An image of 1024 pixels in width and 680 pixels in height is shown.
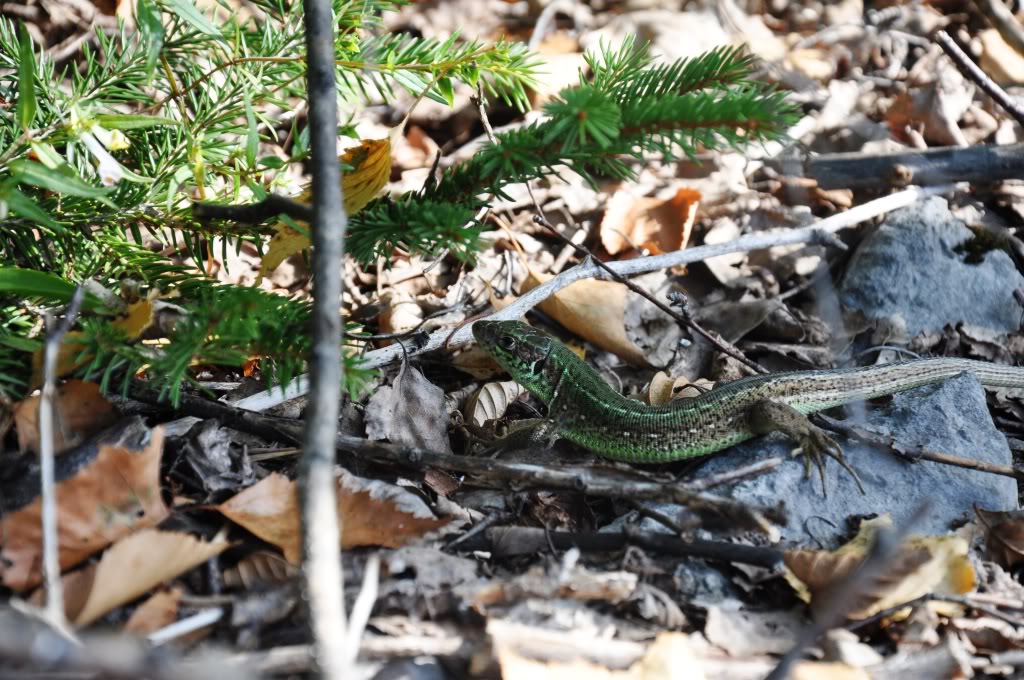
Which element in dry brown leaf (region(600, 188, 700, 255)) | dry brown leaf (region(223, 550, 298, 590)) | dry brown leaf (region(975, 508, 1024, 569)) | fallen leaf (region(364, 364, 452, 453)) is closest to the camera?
dry brown leaf (region(223, 550, 298, 590))

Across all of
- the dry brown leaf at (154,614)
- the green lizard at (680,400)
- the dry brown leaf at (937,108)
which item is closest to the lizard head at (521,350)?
the green lizard at (680,400)

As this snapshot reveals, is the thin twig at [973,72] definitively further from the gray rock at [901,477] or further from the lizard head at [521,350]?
the lizard head at [521,350]

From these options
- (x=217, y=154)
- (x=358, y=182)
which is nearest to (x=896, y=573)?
(x=358, y=182)

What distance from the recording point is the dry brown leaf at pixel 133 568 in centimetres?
208

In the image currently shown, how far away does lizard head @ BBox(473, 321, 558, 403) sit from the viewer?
3781mm

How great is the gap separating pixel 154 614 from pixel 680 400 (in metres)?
2.42

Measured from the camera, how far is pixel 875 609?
2.48 metres

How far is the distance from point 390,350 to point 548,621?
1.62 m

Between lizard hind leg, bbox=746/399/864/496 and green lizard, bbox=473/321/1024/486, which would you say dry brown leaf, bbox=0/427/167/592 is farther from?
lizard hind leg, bbox=746/399/864/496

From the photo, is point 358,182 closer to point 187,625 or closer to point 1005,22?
point 187,625

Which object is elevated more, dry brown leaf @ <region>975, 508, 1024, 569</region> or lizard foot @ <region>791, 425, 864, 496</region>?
lizard foot @ <region>791, 425, 864, 496</region>

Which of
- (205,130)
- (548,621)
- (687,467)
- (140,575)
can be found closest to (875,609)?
(548,621)

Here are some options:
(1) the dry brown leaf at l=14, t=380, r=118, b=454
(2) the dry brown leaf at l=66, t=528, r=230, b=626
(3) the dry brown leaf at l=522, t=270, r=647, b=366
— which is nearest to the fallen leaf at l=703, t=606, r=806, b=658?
(2) the dry brown leaf at l=66, t=528, r=230, b=626

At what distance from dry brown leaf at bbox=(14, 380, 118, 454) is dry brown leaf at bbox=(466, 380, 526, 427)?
5.42 feet
